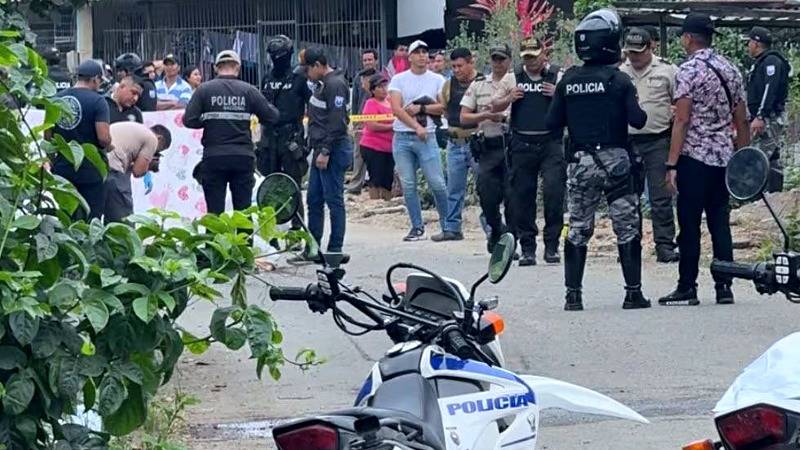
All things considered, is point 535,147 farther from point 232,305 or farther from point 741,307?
point 232,305

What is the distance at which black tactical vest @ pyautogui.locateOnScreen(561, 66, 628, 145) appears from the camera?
9812mm

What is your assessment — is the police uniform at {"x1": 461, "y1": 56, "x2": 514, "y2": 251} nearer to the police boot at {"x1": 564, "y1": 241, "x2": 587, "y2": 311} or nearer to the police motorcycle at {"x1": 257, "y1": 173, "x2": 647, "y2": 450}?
the police boot at {"x1": 564, "y1": 241, "x2": 587, "y2": 311}

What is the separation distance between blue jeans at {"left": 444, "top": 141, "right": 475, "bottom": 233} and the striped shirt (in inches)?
221

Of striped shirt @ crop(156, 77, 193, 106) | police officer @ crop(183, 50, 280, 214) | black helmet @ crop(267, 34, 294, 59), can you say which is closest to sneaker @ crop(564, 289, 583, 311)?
police officer @ crop(183, 50, 280, 214)

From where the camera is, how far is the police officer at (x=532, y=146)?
12.1 metres

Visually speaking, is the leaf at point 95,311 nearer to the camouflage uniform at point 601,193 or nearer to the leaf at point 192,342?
the leaf at point 192,342

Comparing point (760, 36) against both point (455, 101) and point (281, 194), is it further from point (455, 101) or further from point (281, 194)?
point (281, 194)

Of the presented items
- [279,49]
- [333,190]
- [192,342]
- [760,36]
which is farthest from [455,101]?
[192,342]

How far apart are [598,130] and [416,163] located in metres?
5.16

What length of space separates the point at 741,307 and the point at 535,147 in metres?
2.60

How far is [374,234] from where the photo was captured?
1609cm

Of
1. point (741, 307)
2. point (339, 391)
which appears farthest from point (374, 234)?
point (339, 391)

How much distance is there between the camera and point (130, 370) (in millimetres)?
4523

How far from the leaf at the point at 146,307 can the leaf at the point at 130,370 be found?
19 centimetres
